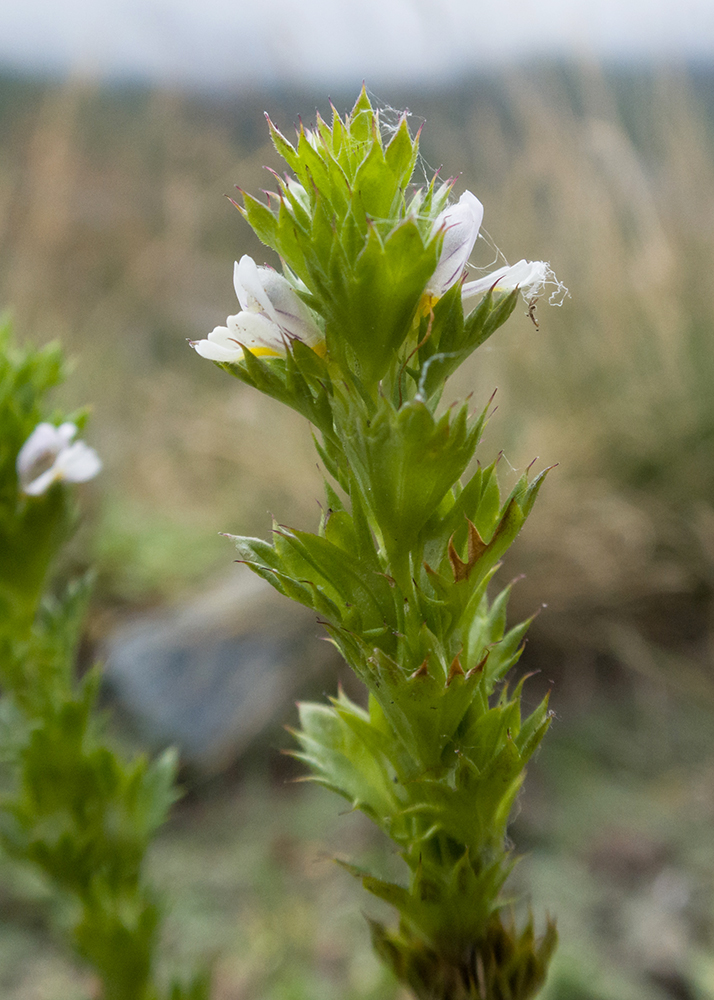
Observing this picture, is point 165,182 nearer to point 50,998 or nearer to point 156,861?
point 156,861

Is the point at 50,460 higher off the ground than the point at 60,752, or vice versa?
the point at 50,460

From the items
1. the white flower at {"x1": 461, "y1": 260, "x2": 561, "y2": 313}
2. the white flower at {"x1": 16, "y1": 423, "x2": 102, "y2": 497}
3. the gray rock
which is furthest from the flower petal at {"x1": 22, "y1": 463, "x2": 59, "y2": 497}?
the gray rock

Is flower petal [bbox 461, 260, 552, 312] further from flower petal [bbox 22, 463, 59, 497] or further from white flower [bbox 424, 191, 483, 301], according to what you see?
flower petal [bbox 22, 463, 59, 497]

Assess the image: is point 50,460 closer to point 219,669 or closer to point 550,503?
point 219,669

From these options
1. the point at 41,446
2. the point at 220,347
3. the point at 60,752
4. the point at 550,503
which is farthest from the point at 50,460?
the point at 550,503

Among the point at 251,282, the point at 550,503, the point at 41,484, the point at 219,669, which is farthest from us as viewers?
the point at 550,503

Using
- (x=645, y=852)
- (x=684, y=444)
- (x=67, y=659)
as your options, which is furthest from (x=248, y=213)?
(x=684, y=444)

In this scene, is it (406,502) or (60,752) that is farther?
(60,752)

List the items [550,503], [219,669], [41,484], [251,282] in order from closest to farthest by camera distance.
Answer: [251,282] → [41,484] → [219,669] → [550,503]
